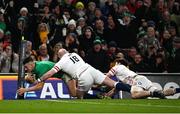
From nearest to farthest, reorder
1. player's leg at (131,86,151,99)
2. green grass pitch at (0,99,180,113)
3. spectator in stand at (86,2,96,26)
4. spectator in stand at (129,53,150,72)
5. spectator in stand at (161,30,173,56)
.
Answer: green grass pitch at (0,99,180,113), player's leg at (131,86,151,99), spectator in stand at (129,53,150,72), spectator in stand at (86,2,96,26), spectator in stand at (161,30,173,56)

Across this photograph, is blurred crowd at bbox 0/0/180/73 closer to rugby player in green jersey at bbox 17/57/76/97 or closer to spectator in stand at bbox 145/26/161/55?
spectator in stand at bbox 145/26/161/55

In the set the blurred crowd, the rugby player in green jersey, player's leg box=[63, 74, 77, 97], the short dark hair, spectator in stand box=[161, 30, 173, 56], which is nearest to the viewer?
the rugby player in green jersey

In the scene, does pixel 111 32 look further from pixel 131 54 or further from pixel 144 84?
pixel 144 84

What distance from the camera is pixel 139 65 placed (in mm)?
21734

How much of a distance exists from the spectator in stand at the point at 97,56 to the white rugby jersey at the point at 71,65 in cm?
246

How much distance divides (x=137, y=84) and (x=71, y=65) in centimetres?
176

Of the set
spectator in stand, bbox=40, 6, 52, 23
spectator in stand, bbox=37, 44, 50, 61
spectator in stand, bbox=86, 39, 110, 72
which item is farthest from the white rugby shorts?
spectator in stand, bbox=40, 6, 52, 23

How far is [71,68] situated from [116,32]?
15.1 feet

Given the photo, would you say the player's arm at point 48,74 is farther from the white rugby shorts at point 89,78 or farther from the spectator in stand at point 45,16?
the spectator in stand at point 45,16

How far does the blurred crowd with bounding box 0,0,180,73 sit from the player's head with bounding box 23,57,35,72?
42.3 inches

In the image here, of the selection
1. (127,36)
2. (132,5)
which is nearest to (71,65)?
(127,36)

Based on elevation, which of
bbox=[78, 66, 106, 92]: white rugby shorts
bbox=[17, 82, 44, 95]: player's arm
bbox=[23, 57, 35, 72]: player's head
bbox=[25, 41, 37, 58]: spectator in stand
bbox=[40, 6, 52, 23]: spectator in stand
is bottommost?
bbox=[17, 82, 44, 95]: player's arm

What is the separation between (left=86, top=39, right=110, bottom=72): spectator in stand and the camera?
2109 cm

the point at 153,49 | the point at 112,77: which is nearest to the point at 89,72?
the point at 112,77
